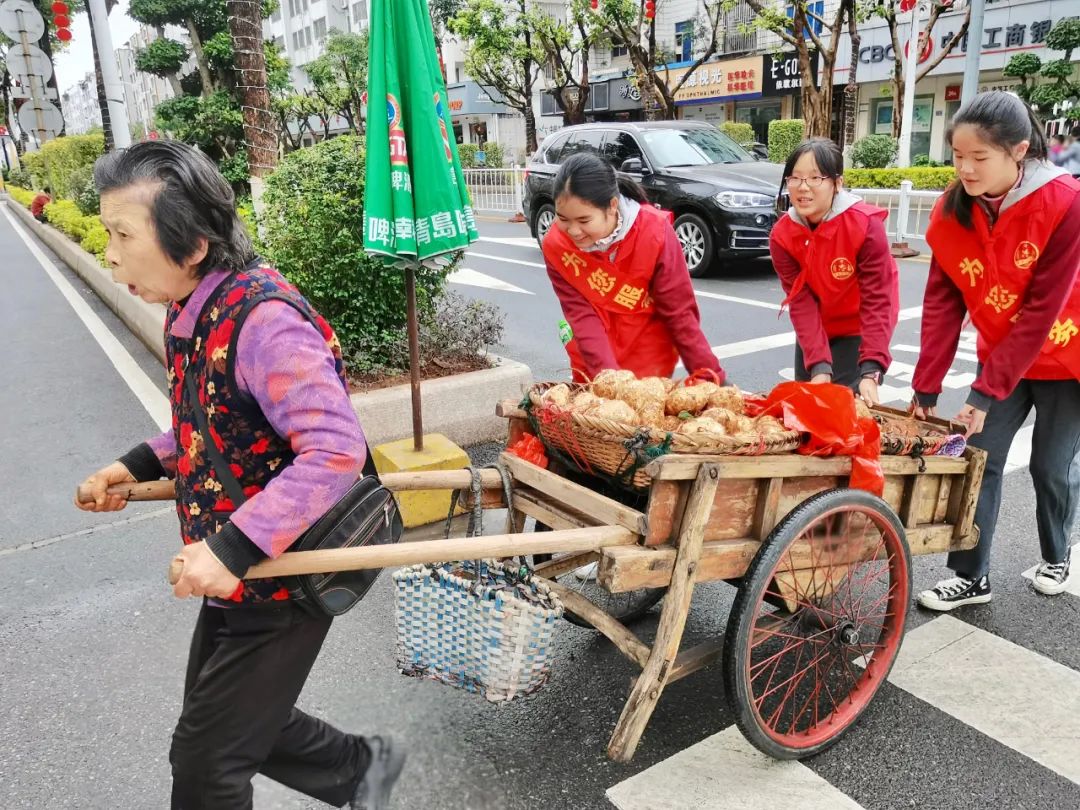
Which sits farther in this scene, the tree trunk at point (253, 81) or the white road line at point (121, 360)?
the tree trunk at point (253, 81)

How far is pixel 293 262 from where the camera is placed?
5227 millimetres

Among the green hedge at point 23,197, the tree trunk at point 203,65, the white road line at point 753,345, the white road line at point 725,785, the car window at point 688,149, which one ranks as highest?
the tree trunk at point 203,65

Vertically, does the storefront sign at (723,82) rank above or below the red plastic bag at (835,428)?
above

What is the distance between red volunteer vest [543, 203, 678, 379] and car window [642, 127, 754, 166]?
876 centimetres

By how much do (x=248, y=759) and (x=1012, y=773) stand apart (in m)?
2.16

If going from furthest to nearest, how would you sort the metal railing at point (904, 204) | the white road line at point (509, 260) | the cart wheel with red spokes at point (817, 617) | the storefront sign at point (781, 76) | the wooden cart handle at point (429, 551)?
the storefront sign at point (781, 76)
the white road line at point (509, 260)
the metal railing at point (904, 204)
the cart wheel with red spokes at point (817, 617)
the wooden cart handle at point (429, 551)

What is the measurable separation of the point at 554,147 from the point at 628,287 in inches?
416

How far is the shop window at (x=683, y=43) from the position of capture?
103 ft

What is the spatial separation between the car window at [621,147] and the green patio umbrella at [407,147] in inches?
324

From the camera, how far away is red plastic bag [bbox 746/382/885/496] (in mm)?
2381

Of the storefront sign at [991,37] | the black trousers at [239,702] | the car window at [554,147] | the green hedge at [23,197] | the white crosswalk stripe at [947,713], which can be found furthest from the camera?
the green hedge at [23,197]

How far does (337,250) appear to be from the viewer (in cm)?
518

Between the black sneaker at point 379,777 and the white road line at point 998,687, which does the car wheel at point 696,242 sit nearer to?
the white road line at point 998,687

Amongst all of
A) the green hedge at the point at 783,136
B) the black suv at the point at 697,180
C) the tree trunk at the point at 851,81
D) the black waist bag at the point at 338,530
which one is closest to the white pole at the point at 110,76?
the black suv at the point at 697,180
